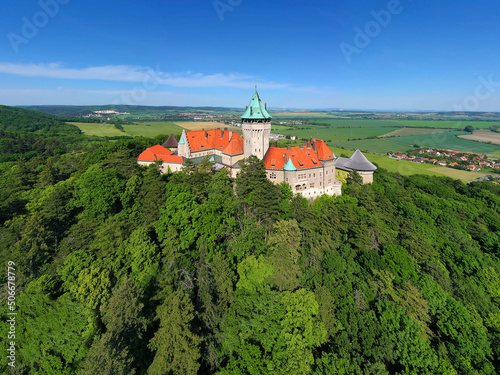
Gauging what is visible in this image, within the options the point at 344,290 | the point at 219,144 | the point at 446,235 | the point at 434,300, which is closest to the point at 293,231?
the point at 344,290

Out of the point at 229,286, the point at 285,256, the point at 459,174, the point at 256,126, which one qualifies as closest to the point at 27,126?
the point at 256,126

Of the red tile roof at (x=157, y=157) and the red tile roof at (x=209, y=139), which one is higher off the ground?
the red tile roof at (x=209, y=139)

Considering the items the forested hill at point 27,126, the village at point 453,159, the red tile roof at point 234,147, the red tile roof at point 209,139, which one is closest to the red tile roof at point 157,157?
the red tile roof at point 209,139

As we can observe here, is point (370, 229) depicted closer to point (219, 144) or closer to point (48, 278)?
point (219, 144)

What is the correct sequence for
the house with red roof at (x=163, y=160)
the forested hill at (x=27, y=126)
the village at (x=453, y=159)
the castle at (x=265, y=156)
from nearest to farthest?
1. the castle at (x=265, y=156)
2. the house with red roof at (x=163, y=160)
3. the village at (x=453, y=159)
4. the forested hill at (x=27, y=126)

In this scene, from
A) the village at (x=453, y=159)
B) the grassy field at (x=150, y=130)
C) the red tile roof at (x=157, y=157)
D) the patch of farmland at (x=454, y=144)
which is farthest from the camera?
the patch of farmland at (x=454, y=144)

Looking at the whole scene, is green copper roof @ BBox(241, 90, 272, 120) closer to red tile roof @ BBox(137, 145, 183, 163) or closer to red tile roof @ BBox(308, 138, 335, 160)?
red tile roof @ BBox(308, 138, 335, 160)

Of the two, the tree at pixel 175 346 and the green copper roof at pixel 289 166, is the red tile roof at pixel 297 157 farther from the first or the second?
the tree at pixel 175 346
